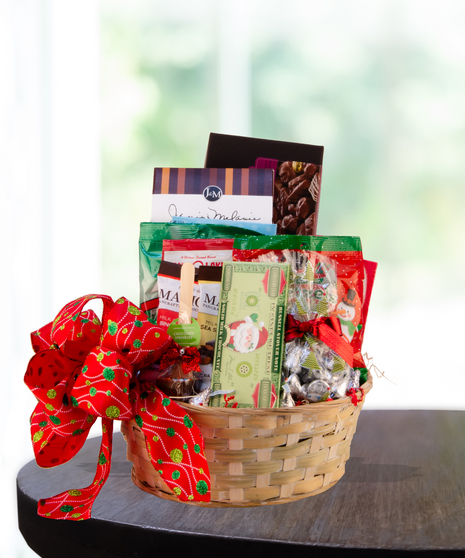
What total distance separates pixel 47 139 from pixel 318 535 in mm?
1348

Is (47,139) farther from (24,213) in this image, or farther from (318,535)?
(318,535)

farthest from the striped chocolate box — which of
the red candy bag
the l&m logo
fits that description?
the red candy bag

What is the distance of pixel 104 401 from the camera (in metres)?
0.70

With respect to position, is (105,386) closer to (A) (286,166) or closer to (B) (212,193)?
(B) (212,193)

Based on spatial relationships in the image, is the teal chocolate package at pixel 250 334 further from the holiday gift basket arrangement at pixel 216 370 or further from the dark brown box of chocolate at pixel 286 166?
the dark brown box of chocolate at pixel 286 166

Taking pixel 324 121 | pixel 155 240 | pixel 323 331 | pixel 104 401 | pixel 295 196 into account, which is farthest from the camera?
pixel 324 121

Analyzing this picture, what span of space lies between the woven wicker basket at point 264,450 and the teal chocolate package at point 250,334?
33 millimetres

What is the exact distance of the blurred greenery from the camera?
5.74 ft

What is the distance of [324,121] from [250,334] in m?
1.21

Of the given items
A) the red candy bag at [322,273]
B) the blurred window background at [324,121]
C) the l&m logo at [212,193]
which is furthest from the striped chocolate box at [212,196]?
the blurred window background at [324,121]

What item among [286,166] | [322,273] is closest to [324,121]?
[286,166]

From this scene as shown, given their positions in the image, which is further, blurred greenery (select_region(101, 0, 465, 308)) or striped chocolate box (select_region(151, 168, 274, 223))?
blurred greenery (select_region(101, 0, 465, 308))

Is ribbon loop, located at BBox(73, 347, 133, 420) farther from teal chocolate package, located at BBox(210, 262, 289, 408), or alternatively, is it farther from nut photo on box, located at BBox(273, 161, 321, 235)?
nut photo on box, located at BBox(273, 161, 321, 235)

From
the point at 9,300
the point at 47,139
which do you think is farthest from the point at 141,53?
the point at 9,300
